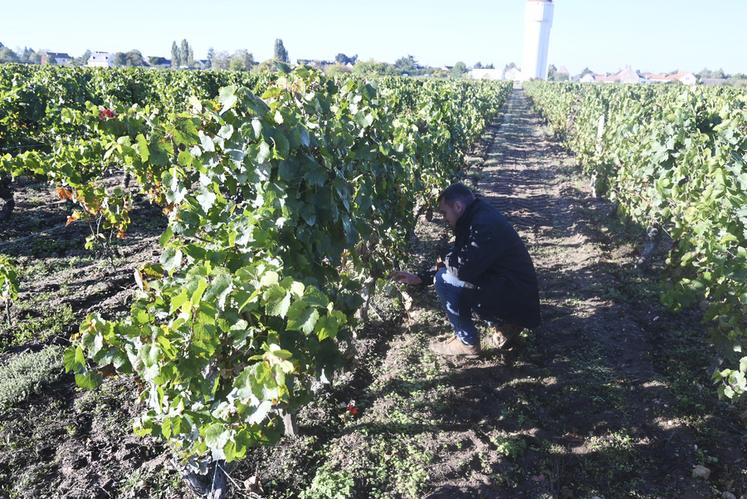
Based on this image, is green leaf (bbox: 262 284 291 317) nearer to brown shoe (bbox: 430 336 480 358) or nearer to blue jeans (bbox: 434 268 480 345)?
blue jeans (bbox: 434 268 480 345)

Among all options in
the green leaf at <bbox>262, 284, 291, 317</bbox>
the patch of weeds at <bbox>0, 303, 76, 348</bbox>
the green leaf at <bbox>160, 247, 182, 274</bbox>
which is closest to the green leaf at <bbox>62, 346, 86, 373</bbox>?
the green leaf at <bbox>160, 247, 182, 274</bbox>

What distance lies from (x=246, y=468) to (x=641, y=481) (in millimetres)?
2373

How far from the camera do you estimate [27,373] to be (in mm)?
3977

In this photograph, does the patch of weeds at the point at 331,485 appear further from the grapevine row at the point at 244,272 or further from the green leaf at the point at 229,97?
the green leaf at the point at 229,97

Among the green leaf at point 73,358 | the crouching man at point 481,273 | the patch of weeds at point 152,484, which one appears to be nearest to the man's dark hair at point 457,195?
the crouching man at point 481,273

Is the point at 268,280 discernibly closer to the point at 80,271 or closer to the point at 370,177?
the point at 370,177

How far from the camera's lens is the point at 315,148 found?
291cm

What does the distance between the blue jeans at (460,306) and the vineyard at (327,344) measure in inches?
11.0

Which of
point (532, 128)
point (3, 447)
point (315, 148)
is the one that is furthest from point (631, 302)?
point (532, 128)

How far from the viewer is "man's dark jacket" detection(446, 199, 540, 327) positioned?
13.0 ft

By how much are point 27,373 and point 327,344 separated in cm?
290

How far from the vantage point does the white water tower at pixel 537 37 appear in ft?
372

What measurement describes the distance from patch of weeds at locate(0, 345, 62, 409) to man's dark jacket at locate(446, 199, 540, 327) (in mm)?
3320

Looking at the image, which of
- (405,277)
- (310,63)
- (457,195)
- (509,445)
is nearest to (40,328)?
(405,277)
